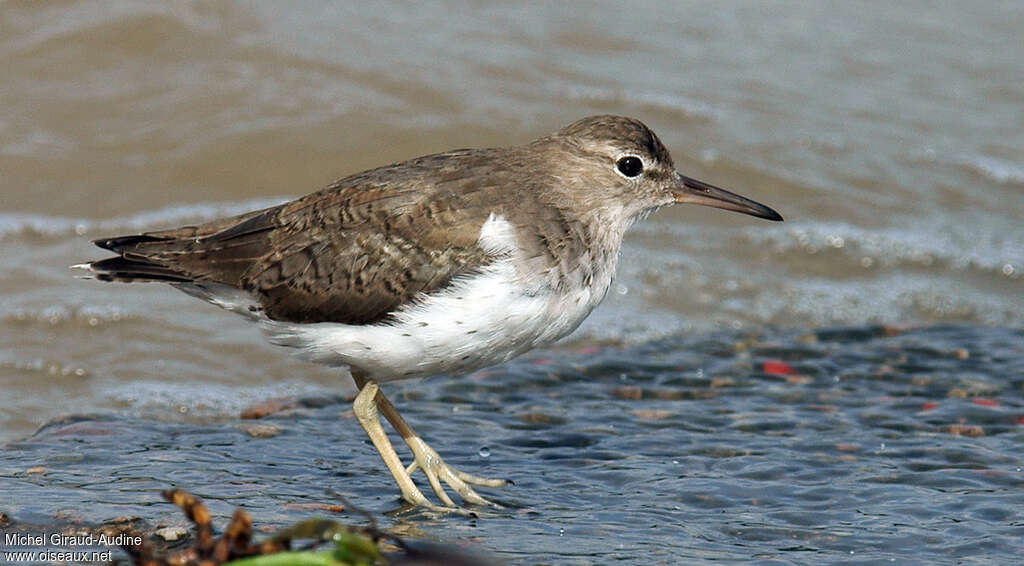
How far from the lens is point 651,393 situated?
7582 millimetres

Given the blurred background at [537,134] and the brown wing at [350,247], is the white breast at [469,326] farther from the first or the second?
the blurred background at [537,134]

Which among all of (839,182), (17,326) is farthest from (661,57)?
(17,326)

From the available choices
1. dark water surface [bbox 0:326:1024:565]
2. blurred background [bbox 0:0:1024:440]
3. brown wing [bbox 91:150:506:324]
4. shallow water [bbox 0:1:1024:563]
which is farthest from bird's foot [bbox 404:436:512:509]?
blurred background [bbox 0:0:1024:440]

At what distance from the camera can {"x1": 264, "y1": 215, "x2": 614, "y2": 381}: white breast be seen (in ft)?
17.9

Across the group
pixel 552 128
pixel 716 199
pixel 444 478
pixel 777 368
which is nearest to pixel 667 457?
pixel 444 478

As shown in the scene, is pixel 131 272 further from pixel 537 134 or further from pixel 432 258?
pixel 537 134

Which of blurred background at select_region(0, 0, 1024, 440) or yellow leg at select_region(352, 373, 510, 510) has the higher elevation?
blurred background at select_region(0, 0, 1024, 440)

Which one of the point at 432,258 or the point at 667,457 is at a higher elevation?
the point at 432,258

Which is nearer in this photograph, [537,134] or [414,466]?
[414,466]

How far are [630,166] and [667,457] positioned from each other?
1.46 metres

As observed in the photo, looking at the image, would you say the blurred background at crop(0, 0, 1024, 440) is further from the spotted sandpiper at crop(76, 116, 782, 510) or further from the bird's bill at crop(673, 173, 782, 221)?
the bird's bill at crop(673, 173, 782, 221)

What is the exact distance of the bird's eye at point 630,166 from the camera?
626cm

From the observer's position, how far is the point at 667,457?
Result: 640 cm

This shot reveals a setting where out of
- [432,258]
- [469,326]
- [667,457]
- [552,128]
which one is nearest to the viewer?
[469,326]
